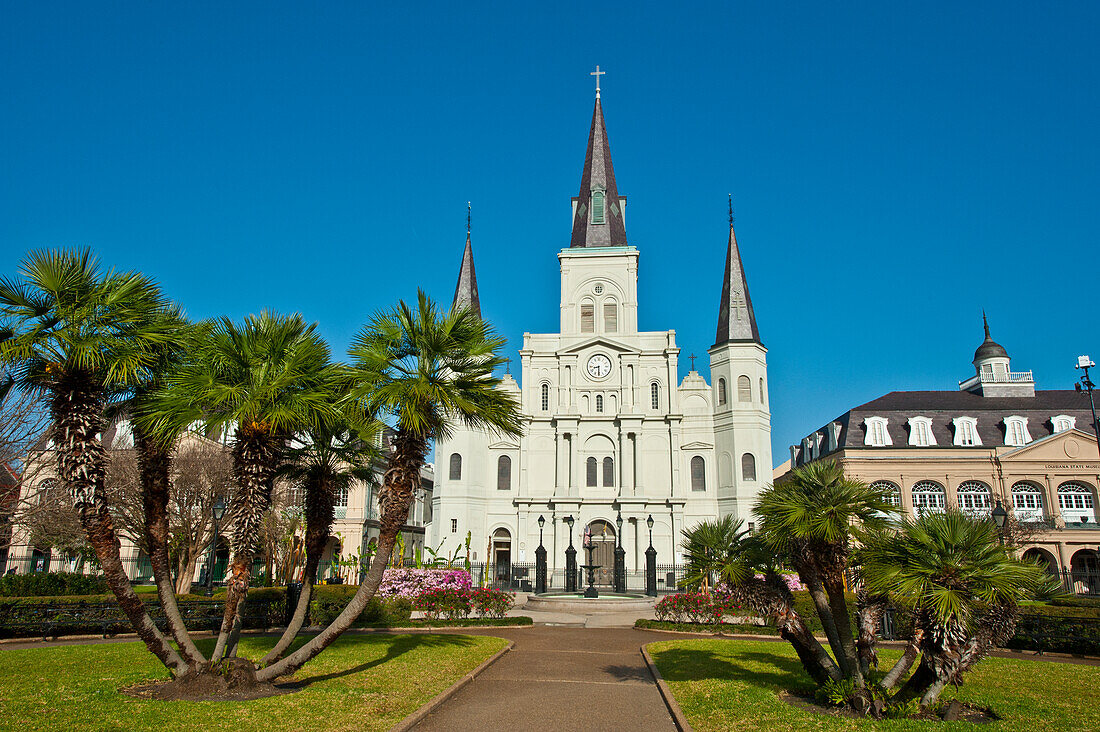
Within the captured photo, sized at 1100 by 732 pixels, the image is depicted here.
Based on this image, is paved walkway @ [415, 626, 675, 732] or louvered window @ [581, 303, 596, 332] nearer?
paved walkway @ [415, 626, 675, 732]

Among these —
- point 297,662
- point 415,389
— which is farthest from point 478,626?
point 415,389

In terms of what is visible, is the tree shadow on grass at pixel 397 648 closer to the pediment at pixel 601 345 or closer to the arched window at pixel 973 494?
the pediment at pixel 601 345

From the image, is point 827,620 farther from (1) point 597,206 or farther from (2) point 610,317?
(1) point 597,206

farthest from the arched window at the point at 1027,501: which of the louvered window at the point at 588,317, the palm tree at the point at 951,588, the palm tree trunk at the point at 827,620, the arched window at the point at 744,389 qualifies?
the palm tree at the point at 951,588

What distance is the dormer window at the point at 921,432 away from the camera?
45.4 meters

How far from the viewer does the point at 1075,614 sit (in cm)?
1850

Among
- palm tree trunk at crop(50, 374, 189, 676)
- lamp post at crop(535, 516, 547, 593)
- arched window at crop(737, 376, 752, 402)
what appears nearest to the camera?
palm tree trunk at crop(50, 374, 189, 676)

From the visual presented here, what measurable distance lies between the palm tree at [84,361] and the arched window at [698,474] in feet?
130

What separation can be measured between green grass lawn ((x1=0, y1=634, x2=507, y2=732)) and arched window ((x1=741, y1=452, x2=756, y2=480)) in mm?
32406

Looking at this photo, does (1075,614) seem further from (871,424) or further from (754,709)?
(871,424)

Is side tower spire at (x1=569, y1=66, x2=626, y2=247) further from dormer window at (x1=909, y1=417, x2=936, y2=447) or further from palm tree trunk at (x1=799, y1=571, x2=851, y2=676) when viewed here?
palm tree trunk at (x1=799, y1=571, x2=851, y2=676)

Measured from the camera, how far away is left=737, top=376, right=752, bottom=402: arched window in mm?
46719

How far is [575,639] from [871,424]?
113 ft

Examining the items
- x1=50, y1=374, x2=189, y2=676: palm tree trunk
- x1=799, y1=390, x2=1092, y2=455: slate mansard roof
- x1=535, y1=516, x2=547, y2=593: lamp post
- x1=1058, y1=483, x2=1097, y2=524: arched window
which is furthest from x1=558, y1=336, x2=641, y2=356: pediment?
x1=50, y1=374, x2=189, y2=676: palm tree trunk
